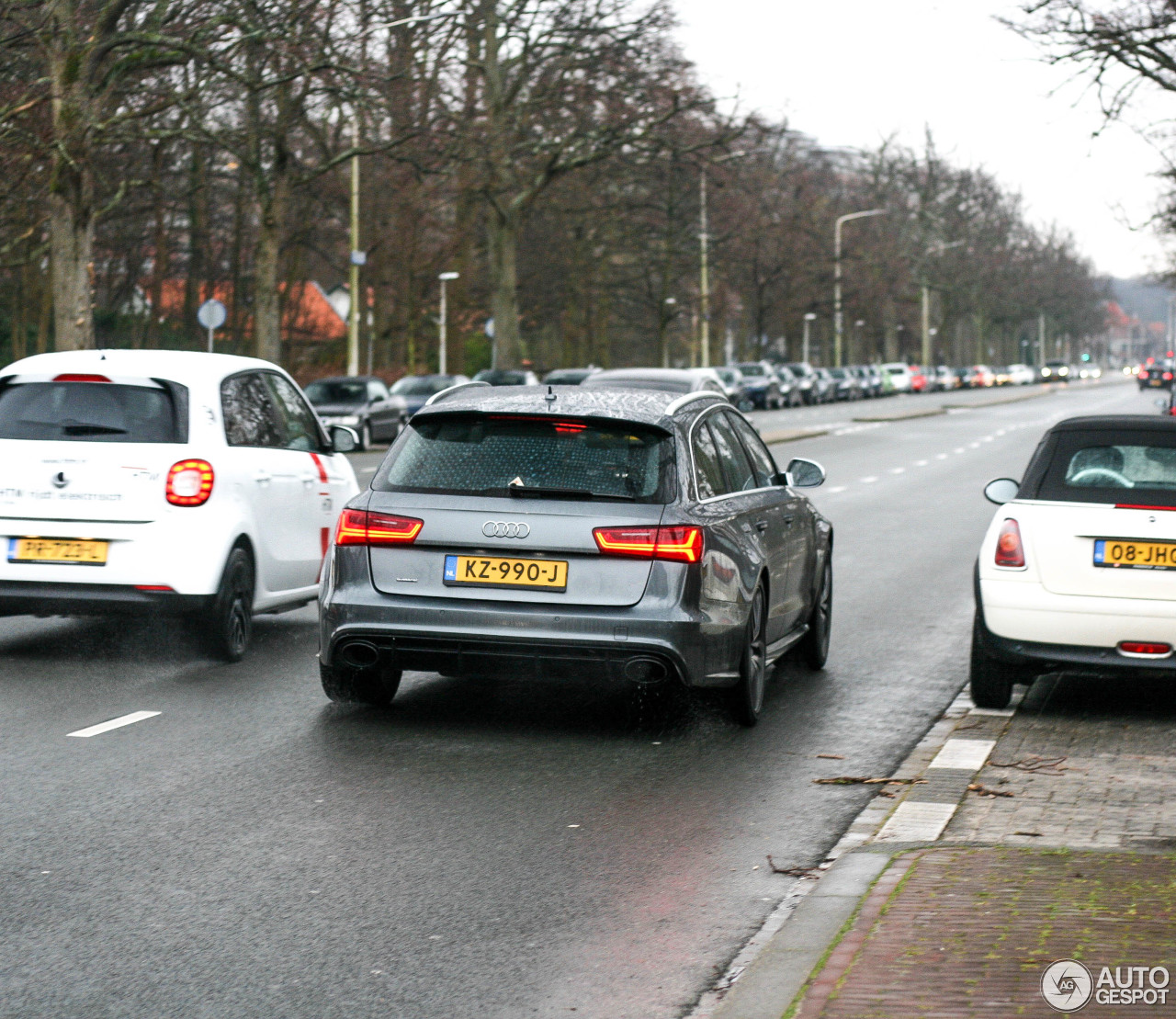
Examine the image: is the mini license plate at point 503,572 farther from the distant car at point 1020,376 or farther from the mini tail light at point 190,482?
the distant car at point 1020,376

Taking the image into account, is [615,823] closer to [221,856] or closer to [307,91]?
[221,856]

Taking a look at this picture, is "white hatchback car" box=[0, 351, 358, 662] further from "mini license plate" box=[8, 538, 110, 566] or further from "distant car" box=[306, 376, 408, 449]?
"distant car" box=[306, 376, 408, 449]

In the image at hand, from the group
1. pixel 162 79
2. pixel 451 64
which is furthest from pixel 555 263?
pixel 162 79

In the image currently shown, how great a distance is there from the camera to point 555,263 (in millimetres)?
62094

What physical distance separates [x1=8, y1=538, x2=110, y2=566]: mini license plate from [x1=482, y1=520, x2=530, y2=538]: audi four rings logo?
279cm

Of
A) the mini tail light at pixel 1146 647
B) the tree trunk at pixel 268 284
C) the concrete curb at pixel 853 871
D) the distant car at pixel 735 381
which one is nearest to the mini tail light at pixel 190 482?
the concrete curb at pixel 853 871

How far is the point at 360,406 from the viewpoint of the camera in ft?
121

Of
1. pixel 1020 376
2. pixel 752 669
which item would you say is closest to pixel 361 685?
pixel 752 669

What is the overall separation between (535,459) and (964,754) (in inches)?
82.6

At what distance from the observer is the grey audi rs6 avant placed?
25.2 ft

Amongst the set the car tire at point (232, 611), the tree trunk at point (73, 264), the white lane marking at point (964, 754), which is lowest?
the white lane marking at point (964, 754)

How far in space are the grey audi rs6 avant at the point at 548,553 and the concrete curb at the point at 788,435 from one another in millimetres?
29669

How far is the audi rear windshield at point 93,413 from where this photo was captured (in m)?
9.94

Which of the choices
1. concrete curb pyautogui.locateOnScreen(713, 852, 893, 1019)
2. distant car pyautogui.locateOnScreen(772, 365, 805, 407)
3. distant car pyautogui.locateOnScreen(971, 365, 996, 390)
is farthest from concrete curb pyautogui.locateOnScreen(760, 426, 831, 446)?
distant car pyautogui.locateOnScreen(971, 365, 996, 390)
